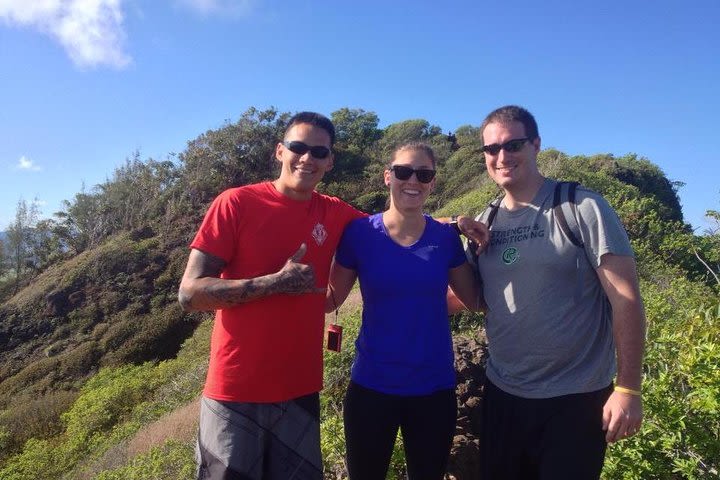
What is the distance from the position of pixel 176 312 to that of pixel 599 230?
68.7 feet

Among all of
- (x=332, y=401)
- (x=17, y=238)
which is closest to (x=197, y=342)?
(x=332, y=401)

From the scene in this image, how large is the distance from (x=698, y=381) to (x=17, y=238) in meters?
38.6

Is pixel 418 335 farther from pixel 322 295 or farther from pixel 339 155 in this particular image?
pixel 339 155

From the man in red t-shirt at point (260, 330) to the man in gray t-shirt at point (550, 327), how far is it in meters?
0.85

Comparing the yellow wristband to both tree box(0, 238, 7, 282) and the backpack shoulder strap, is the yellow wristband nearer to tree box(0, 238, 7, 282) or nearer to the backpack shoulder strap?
the backpack shoulder strap

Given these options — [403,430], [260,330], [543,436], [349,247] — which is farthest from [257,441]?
[543,436]

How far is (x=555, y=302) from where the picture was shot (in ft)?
7.55

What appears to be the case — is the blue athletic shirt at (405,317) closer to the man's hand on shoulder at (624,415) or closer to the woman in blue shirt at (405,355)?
the woman in blue shirt at (405,355)

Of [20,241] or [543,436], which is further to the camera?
[20,241]

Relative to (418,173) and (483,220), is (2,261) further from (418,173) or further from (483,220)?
(483,220)

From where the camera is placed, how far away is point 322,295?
8.62 ft

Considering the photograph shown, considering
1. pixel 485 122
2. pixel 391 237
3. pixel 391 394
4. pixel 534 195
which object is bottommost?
pixel 391 394

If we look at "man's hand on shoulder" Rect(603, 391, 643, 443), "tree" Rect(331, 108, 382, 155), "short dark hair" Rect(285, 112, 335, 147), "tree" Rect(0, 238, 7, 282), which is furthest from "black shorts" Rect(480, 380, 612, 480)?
"tree" Rect(0, 238, 7, 282)

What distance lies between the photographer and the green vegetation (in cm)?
295
